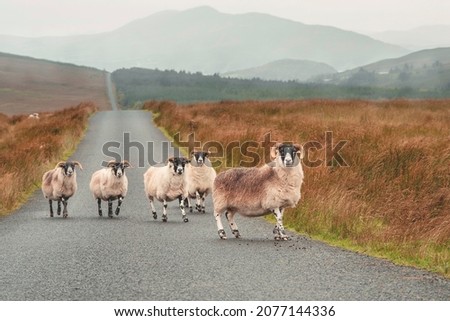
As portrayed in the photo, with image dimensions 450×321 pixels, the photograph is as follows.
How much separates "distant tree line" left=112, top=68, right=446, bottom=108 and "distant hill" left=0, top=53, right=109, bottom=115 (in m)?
4.94

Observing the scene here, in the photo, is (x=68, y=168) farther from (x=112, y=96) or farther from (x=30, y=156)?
(x=112, y=96)

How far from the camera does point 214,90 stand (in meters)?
112

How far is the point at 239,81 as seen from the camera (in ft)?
416

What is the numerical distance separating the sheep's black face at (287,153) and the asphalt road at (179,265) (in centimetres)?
126

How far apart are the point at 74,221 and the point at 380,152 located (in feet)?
23.1

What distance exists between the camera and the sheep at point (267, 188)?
1130cm

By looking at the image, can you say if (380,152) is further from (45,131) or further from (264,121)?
(45,131)

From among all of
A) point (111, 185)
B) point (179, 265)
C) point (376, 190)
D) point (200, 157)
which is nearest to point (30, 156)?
point (111, 185)

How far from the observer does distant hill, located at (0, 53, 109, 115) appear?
263 ft

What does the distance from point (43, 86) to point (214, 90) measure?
84.1 feet

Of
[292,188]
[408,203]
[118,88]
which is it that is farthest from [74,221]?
[118,88]

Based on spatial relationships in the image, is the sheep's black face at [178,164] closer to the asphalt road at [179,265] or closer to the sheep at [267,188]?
the asphalt road at [179,265]

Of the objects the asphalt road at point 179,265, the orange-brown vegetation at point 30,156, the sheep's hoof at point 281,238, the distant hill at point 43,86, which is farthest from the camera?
the distant hill at point 43,86

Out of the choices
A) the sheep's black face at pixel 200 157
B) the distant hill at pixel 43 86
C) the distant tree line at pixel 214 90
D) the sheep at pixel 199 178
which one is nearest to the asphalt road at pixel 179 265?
the sheep at pixel 199 178
